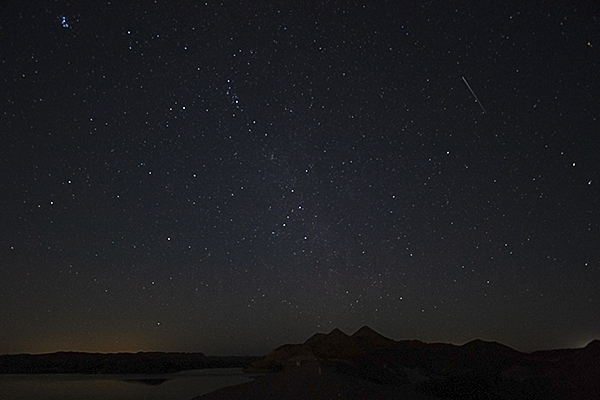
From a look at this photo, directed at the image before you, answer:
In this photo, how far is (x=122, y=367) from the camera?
54781 millimetres

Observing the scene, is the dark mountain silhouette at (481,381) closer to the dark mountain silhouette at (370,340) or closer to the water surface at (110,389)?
the water surface at (110,389)

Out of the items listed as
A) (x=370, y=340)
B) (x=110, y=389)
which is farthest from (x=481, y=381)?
(x=370, y=340)

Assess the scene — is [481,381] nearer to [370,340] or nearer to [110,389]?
[110,389]

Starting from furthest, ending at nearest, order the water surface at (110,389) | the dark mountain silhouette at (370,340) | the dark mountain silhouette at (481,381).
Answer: the dark mountain silhouette at (370,340) < the dark mountain silhouette at (481,381) < the water surface at (110,389)

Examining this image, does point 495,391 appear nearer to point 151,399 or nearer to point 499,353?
point 151,399

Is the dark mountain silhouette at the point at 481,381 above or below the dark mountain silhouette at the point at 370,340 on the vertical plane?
below

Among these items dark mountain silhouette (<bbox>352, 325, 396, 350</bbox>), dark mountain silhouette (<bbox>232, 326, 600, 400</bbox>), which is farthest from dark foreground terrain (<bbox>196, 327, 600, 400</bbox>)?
dark mountain silhouette (<bbox>352, 325, 396, 350</bbox>)

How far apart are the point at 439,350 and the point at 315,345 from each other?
87.9ft

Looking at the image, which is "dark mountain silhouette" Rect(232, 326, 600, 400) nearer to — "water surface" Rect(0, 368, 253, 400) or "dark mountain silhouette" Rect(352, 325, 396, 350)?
"water surface" Rect(0, 368, 253, 400)

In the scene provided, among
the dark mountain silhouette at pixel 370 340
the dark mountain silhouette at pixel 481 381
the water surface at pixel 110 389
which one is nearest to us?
the water surface at pixel 110 389

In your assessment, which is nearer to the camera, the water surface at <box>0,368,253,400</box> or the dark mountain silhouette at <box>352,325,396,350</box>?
the water surface at <box>0,368,253,400</box>

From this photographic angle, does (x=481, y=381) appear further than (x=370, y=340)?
No

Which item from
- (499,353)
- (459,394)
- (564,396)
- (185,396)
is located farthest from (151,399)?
(499,353)

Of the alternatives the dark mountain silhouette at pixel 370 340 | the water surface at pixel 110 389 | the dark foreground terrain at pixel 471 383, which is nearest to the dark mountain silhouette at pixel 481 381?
the dark foreground terrain at pixel 471 383
